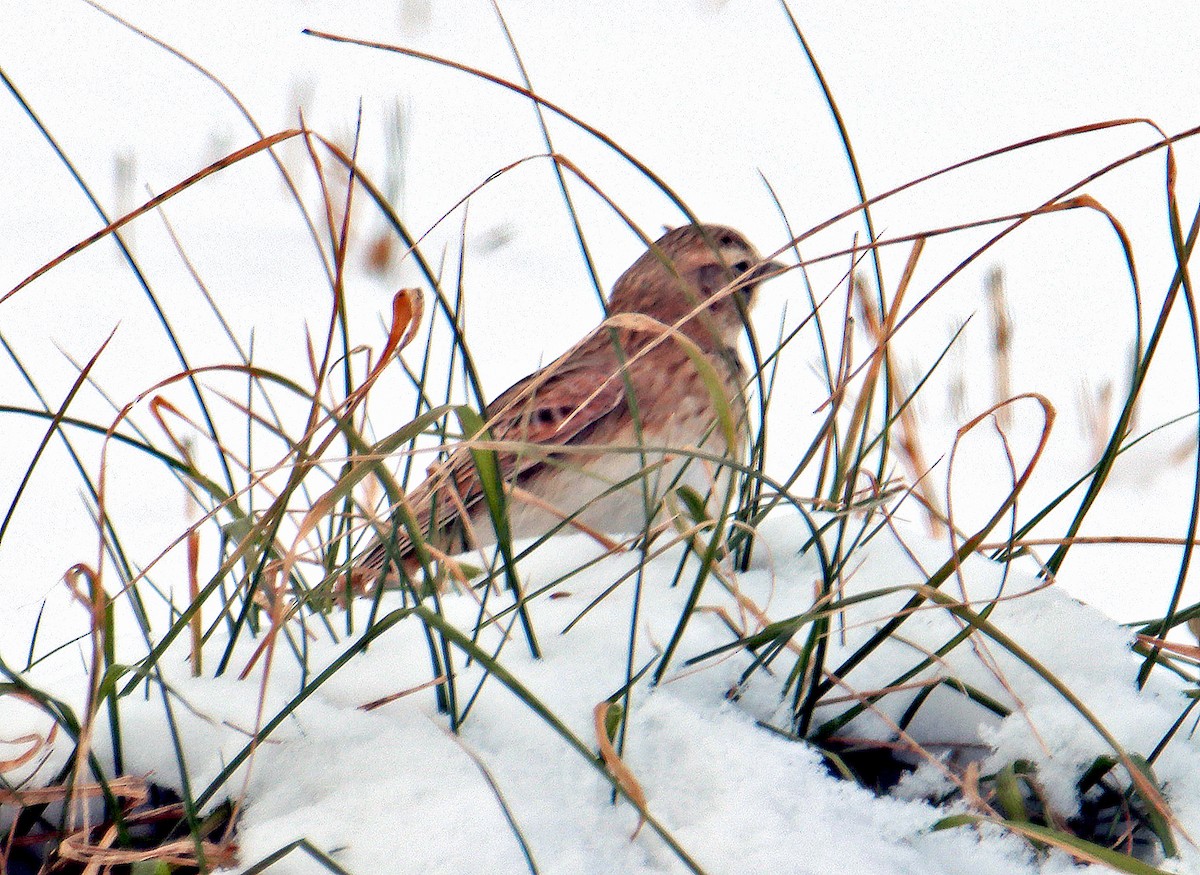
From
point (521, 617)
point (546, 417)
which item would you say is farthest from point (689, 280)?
point (521, 617)

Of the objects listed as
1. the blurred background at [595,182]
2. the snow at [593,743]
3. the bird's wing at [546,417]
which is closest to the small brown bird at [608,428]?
the bird's wing at [546,417]

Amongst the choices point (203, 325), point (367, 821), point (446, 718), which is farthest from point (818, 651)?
point (203, 325)

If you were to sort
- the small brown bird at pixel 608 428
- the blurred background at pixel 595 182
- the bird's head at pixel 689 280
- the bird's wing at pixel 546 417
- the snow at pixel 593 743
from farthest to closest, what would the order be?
the blurred background at pixel 595 182 → the bird's head at pixel 689 280 → the bird's wing at pixel 546 417 → the small brown bird at pixel 608 428 → the snow at pixel 593 743

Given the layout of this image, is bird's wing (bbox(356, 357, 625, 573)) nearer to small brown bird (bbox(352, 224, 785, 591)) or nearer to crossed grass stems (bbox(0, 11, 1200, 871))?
small brown bird (bbox(352, 224, 785, 591))

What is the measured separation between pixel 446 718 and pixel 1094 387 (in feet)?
13.6

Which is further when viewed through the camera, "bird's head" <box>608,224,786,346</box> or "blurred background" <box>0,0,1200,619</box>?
"blurred background" <box>0,0,1200,619</box>

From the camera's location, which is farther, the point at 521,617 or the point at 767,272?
the point at 767,272

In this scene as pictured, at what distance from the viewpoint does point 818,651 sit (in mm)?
1634

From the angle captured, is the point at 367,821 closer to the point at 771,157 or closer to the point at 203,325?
the point at 203,325

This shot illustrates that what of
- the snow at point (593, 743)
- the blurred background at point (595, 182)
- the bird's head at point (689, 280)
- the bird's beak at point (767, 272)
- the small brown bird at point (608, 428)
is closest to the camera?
the snow at point (593, 743)

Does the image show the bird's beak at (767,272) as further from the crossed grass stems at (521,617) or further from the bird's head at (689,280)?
the crossed grass stems at (521,617)

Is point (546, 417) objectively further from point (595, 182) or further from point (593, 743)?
point (593, 743)

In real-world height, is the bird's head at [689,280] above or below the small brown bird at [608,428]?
above

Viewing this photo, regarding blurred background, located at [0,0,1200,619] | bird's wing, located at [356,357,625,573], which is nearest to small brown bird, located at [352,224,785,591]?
bird's wing, located at [356,357,625,573]
